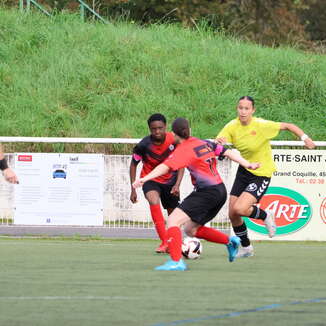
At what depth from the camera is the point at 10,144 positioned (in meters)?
17.9

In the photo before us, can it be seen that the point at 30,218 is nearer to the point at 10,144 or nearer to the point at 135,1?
the point at 10,144

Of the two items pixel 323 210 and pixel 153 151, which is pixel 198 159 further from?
pixel 323 210

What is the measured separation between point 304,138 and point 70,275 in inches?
128

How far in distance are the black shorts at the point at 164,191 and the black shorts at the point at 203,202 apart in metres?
2.12

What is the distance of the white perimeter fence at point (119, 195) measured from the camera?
16.3m

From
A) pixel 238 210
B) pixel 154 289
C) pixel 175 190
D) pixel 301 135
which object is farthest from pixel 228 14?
pixel 154 289

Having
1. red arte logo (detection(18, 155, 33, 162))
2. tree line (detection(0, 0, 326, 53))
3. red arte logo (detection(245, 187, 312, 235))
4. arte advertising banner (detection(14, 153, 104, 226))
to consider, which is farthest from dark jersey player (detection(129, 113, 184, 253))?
tree line (detection(0, 0, 326, 53))

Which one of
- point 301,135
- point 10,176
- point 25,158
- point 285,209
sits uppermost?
point 301,135

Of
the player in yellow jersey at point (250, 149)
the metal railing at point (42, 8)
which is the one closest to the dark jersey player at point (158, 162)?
the player in yellow jersey at point (250, 149)

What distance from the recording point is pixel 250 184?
12.0m

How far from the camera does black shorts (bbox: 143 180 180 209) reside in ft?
41.9

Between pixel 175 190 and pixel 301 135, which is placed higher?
pixel 301 135

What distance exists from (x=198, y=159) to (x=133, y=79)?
43.5 ft

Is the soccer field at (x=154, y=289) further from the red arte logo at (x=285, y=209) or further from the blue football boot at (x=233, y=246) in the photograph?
the red arte logo at (x=285, y=209)
